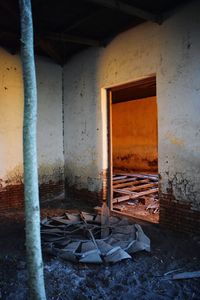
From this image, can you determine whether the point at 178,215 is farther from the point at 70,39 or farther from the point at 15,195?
the point at 70,39

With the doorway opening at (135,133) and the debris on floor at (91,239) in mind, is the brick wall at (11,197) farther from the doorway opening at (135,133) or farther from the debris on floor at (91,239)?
the doorway opening at (135,133)

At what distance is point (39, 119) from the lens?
622 cm

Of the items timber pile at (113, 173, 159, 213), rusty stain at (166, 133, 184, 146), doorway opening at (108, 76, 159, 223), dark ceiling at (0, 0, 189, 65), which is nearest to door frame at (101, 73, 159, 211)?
timber pile at (113, 173, 159, 213)

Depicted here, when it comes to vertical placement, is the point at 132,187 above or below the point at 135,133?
below

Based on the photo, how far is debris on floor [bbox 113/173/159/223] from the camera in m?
5.56

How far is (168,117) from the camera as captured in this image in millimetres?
4316

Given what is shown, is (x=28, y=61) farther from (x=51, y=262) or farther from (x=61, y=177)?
(x=61, y=177)

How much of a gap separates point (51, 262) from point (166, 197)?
2.03 meters

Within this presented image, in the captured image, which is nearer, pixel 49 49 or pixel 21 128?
pixel 49 49

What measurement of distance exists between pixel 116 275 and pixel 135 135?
7477mm

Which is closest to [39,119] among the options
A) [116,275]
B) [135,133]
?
[116,275]

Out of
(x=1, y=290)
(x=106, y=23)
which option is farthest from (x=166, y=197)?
(x=106, y=23)

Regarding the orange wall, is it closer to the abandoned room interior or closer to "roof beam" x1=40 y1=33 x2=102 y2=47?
the abandoned room interior

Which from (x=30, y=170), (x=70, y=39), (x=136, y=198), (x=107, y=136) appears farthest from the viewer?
(x=136, y=198)
